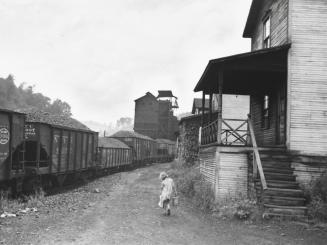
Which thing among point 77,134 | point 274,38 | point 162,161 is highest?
point 274,38

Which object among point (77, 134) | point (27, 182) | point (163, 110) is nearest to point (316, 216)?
point (27, 182)

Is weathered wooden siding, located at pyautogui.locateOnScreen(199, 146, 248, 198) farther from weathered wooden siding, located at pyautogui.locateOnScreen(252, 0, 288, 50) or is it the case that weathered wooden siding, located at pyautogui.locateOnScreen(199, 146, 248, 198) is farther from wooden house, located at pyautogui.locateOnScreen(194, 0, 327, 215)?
weathered wooden siding, located at pyautogui.locateOnScreen(252, 0, 288, 50)

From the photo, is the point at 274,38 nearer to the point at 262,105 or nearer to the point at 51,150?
the point at 262,105

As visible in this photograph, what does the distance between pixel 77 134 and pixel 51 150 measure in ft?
10.7

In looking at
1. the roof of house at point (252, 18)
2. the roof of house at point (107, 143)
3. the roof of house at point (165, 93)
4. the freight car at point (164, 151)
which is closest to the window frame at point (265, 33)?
the roof of house at point (252, 18)

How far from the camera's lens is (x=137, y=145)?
1335 inches

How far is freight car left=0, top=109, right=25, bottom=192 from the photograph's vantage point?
34.0 feet

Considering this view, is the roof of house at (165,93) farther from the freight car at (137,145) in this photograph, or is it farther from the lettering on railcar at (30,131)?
the lettering on railcar at (30,131)

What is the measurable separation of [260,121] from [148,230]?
32.1ft

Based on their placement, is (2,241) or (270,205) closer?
(2,241)

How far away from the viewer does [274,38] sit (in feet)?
46.1

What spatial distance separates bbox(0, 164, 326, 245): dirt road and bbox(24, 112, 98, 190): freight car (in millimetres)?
3519

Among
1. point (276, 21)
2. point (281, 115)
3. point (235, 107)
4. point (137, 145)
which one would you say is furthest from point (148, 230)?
point (137, 145)

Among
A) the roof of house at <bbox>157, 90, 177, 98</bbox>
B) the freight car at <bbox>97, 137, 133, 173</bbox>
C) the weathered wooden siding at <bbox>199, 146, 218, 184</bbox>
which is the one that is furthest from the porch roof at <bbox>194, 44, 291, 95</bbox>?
the roof of house at <bbox>157, 90, 177, 98</bbox>
